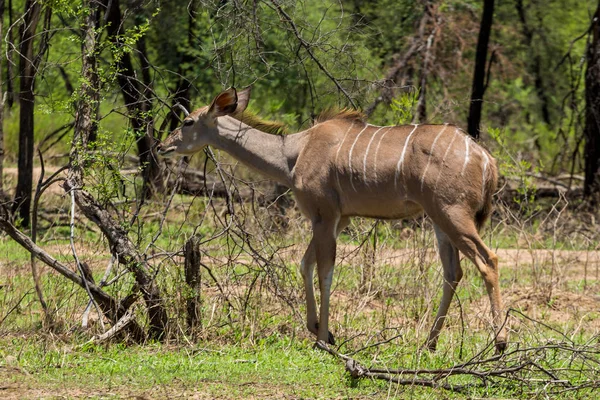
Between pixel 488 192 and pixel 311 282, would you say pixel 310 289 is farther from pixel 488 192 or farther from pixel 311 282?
pixel 488 192

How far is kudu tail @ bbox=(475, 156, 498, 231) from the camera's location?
20.6ft

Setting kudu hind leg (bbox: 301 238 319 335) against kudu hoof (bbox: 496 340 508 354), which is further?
kudu hind leg (bbox: 301 238 319 335)

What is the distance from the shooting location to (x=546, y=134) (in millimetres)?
17406

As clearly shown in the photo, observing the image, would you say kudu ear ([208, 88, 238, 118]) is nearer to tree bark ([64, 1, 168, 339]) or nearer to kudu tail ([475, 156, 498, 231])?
tree bark ([64, 1, 168, 339])

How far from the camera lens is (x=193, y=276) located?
639cm

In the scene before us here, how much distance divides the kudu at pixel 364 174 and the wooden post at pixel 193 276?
774mm

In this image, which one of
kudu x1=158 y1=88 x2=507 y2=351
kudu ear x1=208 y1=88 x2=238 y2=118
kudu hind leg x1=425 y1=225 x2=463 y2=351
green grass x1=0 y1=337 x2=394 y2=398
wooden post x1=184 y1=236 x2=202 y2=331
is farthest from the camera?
kudu ear x1=208 y1=88 x2=238 y2=118

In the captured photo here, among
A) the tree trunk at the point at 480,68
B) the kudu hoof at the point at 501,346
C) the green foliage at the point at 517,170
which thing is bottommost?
the kudu hoof at the point at 501,346

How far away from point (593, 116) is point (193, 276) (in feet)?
22.0

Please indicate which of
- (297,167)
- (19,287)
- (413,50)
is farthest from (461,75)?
(19,287)

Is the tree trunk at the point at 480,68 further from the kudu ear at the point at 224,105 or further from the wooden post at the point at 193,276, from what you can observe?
the wooden post at the point at 193,276

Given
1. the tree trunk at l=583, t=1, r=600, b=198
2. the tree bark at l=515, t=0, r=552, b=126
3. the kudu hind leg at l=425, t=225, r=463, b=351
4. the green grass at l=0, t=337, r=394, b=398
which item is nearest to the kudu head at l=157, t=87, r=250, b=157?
the green grass at l=0, t=337, r=394, b=398

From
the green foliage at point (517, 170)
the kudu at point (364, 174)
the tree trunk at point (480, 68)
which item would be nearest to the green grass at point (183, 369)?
the kudu at point (364, 174)

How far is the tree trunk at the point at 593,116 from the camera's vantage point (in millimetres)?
11367
